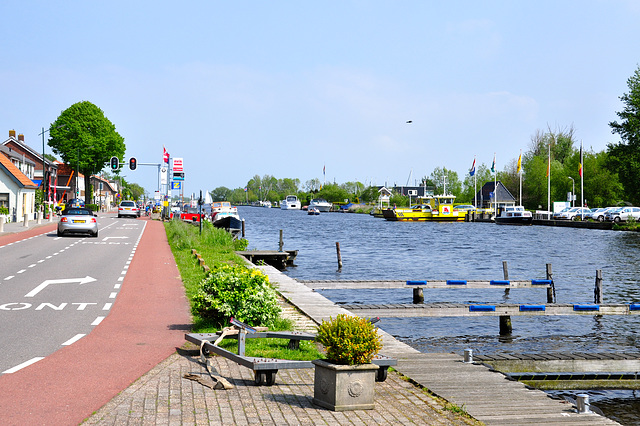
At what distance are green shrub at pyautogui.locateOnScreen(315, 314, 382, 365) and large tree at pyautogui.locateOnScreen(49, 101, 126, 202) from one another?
3450 inches

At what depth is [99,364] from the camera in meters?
8.84

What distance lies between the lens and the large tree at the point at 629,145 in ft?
256

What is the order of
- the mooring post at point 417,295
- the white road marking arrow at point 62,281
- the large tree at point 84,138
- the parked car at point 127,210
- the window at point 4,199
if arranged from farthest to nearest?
the large tree at point 84,138 < the parked car at point 127,210 < the window at point 4,199 < the mooring post at point 417,295 < the white road marking arrow at point 62,281

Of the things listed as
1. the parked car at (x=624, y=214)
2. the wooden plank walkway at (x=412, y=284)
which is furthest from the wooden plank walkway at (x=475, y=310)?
the parked car at (x=624, y=214)

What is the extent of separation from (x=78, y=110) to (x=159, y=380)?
91.4 metres

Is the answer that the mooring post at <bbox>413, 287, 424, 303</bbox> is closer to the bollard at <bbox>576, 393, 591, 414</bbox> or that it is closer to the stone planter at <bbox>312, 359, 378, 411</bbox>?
the bollard at <bbox>576, 393, 591, 414</bbox>

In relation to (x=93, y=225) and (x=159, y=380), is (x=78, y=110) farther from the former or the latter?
(x=159, y=380)

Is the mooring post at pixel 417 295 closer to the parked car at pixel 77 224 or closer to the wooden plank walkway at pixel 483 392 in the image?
the wooden plank walkway at pixel 483 392

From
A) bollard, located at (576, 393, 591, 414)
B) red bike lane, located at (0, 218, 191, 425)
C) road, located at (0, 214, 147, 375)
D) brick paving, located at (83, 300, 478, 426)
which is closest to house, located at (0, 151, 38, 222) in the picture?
road, located at (0, 214, 147, 375)

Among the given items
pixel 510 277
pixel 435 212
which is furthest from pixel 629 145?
pixel 510 277

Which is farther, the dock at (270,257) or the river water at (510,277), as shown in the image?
the dock at (270,257)

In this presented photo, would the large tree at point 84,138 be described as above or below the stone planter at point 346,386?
above

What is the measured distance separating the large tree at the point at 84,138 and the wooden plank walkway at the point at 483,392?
85894mm

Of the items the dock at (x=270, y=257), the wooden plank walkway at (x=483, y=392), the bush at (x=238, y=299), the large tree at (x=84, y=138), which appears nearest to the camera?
the wooden plank walkway at (x=483, y=392)
